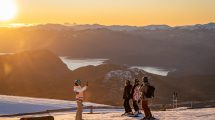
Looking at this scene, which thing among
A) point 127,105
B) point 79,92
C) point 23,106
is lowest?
point 127,105

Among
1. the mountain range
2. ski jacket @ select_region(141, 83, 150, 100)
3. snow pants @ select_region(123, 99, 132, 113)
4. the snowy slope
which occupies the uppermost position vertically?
the mountain range

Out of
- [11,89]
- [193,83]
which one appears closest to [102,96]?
[11,89]

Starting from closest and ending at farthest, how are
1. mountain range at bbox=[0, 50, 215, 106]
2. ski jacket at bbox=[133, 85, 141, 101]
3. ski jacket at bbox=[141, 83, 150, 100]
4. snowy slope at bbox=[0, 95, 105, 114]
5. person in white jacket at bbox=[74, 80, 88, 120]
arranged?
person in white jacket at bbox=[74, 80, 88, 120]
ski jacket at bbox=[141, 83, 150, 100]
ski jacket at bbox=[133, 85, 141, 101]
snowy slope at bbox=[0, 95, 105, 114]
mountain range at bbox=[0, 50, 215, 106]

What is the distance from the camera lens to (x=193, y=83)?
162 m

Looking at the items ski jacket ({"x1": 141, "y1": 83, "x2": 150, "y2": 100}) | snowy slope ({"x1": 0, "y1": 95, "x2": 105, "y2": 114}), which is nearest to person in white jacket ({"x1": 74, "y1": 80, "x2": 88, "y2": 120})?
ski jacket ({"x1": 141, "y1": 83, "x2": 150, "y2": 100})

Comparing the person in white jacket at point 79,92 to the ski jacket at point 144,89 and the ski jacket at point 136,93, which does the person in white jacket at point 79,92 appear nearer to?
the ski jacket at point 144,89

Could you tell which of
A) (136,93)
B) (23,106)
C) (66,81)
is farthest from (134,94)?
(66,81)

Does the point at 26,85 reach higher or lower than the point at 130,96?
higher

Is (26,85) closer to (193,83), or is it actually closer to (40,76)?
(40,76)

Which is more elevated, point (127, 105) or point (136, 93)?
point (136, 93)

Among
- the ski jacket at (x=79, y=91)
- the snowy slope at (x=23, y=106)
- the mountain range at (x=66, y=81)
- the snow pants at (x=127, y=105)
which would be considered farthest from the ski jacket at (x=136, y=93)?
the mountain range at (x=66, y=81)

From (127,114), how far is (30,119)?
6.13 metres

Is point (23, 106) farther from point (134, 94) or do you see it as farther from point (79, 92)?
point (79, 92)

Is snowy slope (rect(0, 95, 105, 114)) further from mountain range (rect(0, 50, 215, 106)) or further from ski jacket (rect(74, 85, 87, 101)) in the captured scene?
mountain range (rect(0, 50, 215, 106))
